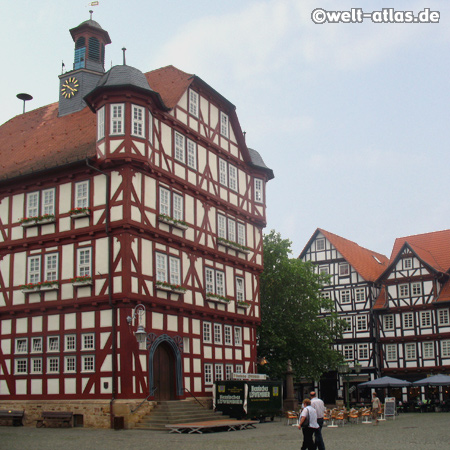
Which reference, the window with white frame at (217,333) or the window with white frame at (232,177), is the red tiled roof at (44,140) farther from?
the window with white frame at (217,333)

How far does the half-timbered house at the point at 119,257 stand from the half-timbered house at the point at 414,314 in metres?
23.8

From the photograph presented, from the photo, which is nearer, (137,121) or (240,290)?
(137,121)

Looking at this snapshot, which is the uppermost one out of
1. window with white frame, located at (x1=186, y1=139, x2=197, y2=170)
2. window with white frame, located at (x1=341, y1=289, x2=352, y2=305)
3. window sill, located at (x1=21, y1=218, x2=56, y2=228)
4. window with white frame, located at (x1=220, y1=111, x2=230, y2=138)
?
window with white frame, located at (x1=220, y1=111, x2=230, y2=138)

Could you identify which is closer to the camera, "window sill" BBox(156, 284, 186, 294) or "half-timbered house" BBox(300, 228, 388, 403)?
"window sill" BBox(156, 284, 186, 294)

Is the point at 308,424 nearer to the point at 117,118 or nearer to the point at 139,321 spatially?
the point at 139,321

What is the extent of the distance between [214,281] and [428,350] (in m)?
27.6

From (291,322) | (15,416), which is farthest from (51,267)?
(291,322)

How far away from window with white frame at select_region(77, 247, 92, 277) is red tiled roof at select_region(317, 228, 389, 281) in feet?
115

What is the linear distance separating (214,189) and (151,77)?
25.3 ft

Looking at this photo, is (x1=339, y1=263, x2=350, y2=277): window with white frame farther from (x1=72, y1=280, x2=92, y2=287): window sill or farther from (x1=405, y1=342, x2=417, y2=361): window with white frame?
(x1=72, y1=280, x2=92, y2=287): window sill

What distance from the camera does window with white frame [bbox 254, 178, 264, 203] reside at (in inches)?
1642

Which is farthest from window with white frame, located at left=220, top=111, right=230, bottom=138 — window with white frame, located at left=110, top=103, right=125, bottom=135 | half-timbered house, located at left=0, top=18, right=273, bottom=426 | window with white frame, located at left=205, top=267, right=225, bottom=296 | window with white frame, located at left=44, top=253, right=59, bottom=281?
window with white frame, located at left=44, top=253, right=59, bottom=281

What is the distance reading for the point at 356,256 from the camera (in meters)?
65.1

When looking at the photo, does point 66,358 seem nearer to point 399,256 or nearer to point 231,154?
point 231,154
